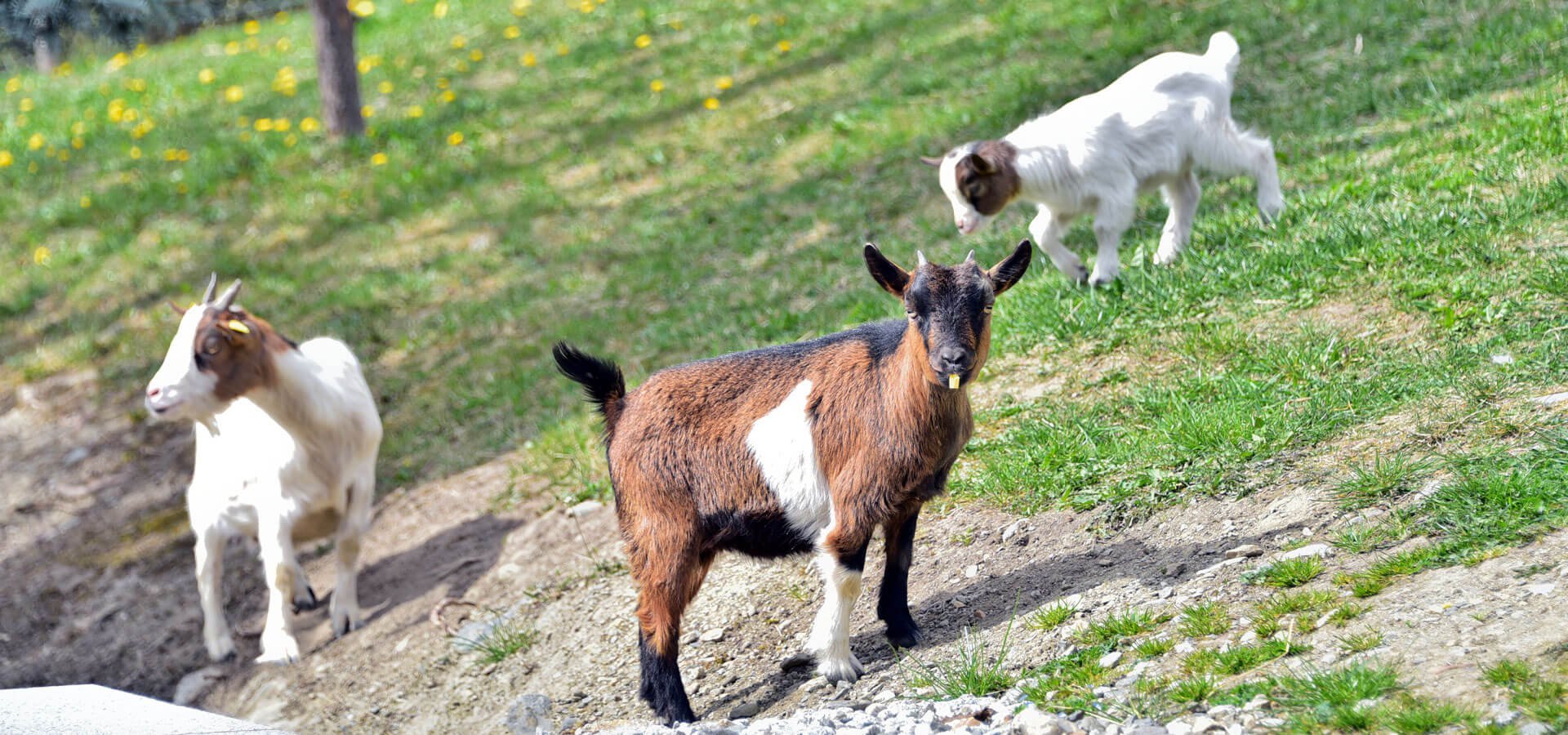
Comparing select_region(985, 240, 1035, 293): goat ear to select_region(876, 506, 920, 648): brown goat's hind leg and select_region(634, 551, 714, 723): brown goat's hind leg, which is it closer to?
select_region(876, 506, 920, 648): brown goat's hind leg

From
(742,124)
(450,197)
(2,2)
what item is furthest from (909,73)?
(2,2)

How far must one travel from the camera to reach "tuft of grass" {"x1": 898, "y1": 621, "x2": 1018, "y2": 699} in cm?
418

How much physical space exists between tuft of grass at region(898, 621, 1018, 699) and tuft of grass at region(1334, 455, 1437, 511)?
1303 mm

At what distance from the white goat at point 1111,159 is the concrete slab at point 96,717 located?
4.10 metres

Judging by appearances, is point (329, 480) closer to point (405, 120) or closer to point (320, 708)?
point (320, 708)

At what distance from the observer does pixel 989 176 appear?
6.48 metres

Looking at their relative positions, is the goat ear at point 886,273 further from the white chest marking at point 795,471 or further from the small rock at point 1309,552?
the small rock at point 1309,552

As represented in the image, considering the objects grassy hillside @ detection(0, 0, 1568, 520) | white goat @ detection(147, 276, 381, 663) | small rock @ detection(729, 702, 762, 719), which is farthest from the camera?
white goat @ detection(147, 276, 381, 663)

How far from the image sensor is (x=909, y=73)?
38.1ft

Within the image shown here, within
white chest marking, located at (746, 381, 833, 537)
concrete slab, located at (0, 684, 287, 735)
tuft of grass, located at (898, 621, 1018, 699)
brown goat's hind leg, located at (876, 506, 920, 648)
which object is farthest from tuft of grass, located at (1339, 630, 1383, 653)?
concrete slab, located at (0, 684, 287, 735)

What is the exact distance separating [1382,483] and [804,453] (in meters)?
2.04

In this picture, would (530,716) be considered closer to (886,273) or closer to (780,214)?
(886,273)

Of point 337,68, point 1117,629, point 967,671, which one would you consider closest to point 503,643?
point 967,671

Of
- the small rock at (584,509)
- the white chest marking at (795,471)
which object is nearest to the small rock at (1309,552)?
the white chest marking at (795,471)
